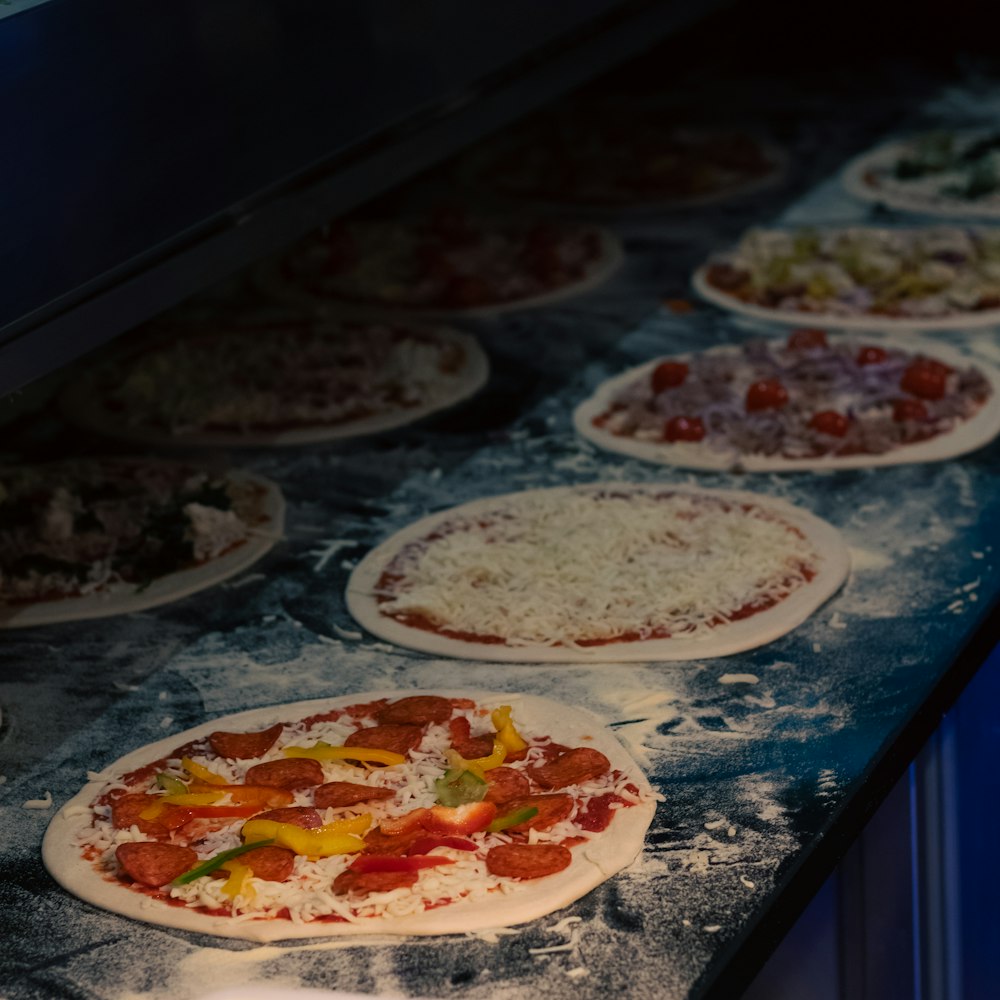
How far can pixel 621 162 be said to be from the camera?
23.4ft

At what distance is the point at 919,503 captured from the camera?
3883 millimetres

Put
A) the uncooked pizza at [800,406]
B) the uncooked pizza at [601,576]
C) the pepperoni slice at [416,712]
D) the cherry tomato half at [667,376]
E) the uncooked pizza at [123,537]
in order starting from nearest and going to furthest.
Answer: the pepperoni slice at [416,712] < the uncooked pizza at [601,576] < the uncooked pizza at [123,537] < the uncooked pizza at [800,406] < the cherry tomato half at [667,376]

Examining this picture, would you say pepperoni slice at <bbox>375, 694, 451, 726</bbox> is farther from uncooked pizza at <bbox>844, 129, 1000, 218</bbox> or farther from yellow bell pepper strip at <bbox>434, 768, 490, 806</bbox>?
uncooked pizza at <bbox>844, 129, 1000, 218</bbox>

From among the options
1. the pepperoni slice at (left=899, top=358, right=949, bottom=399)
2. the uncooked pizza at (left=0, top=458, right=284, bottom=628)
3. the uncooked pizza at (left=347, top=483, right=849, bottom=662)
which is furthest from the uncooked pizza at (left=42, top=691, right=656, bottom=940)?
the pepperoni slice at (left=899, top=358, right=949, bottom=399)

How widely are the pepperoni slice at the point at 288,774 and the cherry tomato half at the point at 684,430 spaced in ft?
5.97

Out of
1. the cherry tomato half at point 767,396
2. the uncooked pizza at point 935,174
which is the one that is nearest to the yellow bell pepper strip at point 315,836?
the cherry tomato half at point 767,396

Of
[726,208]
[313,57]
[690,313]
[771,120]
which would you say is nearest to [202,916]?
[313,57]

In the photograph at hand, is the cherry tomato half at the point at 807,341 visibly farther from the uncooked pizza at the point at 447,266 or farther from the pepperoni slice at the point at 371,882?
the pepperoni slice at the point at 371,882

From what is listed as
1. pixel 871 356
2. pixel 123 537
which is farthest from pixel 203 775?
pixel 871 356

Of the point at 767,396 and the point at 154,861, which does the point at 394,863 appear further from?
the point at 767,396

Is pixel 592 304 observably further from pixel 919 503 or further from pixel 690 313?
pixel 919 503

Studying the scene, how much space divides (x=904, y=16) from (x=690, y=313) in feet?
13.0

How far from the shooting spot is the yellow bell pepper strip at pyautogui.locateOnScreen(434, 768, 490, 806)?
103 inches

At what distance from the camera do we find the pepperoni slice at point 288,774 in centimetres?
273
